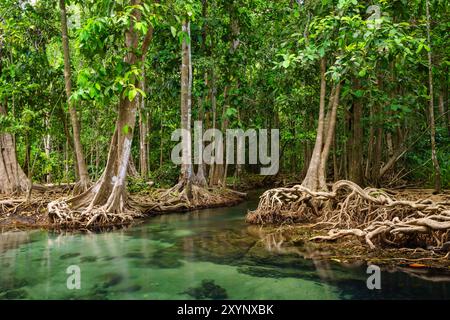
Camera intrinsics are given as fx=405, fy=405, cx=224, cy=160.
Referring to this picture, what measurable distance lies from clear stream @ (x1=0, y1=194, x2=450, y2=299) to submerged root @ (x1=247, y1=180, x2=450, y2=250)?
70cm

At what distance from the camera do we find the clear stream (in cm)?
439

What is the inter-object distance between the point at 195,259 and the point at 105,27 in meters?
4.40

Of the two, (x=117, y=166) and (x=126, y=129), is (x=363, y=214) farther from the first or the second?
(x=117, y=166)

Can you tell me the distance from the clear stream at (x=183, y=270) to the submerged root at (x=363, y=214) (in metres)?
0.70

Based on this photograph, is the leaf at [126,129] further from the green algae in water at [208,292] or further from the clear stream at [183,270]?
the green algae in water at [208,292]

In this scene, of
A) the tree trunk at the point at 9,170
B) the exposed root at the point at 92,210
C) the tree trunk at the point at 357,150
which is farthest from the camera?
the tree trunk at the point at 9,170

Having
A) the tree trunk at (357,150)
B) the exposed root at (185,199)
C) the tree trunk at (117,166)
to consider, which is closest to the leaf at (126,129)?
the tree trunk at (117,166)

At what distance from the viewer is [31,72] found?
33.2 feet

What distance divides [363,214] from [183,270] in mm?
3428

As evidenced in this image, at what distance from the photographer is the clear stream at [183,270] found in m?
4.39

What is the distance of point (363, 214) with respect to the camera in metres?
7.02

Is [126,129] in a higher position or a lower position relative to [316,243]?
higher

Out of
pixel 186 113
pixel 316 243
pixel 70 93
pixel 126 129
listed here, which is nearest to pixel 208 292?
pixel 316 243
